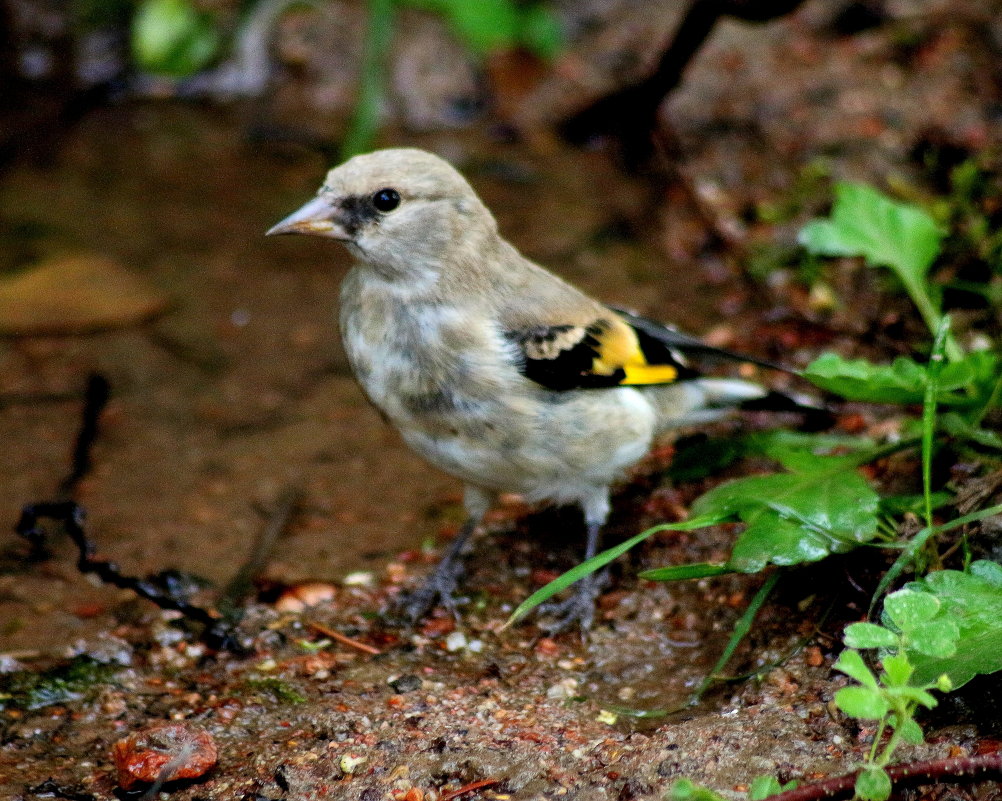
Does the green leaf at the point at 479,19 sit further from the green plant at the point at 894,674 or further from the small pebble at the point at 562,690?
the green plant at the point at 894,674

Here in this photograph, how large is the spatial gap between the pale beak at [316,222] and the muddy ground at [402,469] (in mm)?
1230

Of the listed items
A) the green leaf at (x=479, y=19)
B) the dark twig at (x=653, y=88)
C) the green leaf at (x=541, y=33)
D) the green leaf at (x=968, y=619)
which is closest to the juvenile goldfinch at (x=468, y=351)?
the green leaf at (x=968, y=619)

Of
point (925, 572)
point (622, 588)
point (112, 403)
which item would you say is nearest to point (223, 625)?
point (622, 588)

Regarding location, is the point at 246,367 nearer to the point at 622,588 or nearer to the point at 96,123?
the point at 622,588

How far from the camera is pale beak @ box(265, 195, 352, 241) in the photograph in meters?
3.78

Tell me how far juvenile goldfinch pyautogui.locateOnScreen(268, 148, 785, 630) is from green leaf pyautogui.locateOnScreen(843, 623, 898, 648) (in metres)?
1.45

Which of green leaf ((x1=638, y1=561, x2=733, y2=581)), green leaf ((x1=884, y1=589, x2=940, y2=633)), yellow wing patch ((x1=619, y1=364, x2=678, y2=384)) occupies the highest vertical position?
green leaf ((x1=884, y1=589, x2=940, y2=633))

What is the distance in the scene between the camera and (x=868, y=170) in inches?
237

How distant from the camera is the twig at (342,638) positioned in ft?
12.1

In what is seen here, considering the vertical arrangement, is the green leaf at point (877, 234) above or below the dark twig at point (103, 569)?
above

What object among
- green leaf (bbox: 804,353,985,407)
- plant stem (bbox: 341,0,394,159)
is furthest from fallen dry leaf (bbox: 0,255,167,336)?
green leaf (bbox: 804,353,985,407)

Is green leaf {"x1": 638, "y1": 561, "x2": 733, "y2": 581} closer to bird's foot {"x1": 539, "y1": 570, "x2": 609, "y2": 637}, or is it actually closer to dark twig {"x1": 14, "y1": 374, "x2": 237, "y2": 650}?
bird's foot {"x1": 539, "y1": 570, "x2": 609, "y2": 637}

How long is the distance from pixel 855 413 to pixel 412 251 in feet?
6.83

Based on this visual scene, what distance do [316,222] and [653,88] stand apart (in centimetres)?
353
